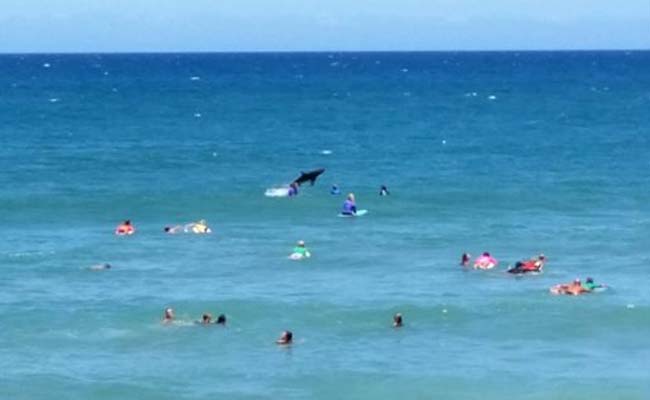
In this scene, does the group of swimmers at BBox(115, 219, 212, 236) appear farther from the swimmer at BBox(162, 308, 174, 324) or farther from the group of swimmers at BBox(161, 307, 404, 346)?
the swimmer at BBox(162, 308, 174, 324)

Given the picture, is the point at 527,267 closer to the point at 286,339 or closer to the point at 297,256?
the point at 297,256

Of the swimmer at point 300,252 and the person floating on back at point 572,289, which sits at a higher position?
the swimmer at point 300,252

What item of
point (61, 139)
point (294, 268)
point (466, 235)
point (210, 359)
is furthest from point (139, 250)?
point (61, 139)

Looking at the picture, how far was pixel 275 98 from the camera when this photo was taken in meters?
140

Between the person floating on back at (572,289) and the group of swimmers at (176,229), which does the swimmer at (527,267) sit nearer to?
the person floating on back at (572,289)

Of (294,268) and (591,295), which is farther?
(294,268)

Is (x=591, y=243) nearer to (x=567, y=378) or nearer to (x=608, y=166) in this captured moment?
(x=567, y=378)

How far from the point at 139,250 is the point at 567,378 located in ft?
65.4

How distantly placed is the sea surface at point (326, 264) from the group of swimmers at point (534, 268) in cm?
47

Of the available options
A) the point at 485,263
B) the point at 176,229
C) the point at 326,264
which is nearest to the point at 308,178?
the point at 176,229

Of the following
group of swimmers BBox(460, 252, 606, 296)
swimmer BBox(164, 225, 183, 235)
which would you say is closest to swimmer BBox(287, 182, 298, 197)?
swimmer BBox(164, 225, 183, 235)

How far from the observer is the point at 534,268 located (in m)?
46.5

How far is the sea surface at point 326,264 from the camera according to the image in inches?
1420

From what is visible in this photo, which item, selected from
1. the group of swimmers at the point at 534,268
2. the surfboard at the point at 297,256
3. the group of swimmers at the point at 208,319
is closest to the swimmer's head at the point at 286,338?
the group of swimmers at the point at 208,319
